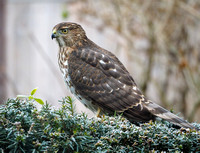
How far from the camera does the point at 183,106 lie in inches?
295

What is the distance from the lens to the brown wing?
3.47 meters

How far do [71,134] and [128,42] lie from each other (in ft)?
17.0

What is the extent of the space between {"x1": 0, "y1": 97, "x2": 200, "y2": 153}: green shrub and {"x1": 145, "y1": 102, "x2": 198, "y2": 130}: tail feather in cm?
57

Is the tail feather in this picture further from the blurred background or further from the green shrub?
the blurred background

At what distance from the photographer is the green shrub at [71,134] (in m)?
1.88

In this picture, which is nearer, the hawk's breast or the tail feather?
the tail feather

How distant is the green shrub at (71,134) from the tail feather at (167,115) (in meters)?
0.57

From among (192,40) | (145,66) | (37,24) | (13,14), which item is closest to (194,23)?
(192,40)

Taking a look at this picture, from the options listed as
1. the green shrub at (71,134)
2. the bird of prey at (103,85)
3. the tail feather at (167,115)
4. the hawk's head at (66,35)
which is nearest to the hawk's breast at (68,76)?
the bird of prey at (103,85)

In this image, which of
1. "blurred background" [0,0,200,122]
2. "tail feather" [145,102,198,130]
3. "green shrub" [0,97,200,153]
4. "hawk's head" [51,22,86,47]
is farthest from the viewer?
"blurred background" [0,0,200,122]

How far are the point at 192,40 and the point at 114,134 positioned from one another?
551cm

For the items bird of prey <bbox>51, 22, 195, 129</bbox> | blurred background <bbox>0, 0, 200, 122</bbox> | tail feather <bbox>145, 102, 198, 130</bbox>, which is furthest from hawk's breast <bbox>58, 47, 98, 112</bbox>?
blurred background <bbox>0, 0, 200, 122</bbox>

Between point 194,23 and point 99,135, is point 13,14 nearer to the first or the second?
point 194,23

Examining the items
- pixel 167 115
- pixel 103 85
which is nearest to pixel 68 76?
pixel 103 85
